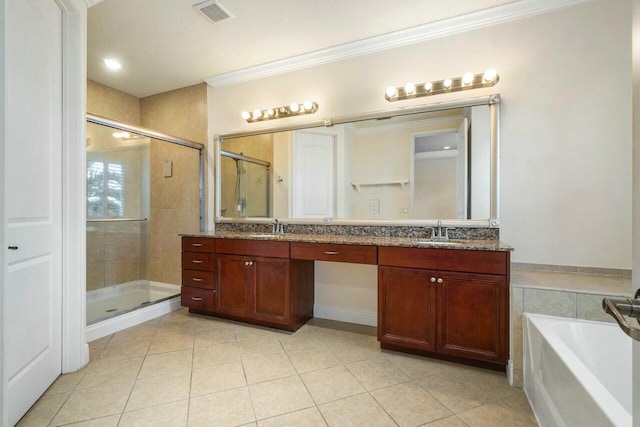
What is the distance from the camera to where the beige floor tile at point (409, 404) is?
1402 mm

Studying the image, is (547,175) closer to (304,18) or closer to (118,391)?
(304,18)

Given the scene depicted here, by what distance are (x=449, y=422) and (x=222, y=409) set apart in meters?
1.11

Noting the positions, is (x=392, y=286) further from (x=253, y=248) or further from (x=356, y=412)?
(x=253, y=248)

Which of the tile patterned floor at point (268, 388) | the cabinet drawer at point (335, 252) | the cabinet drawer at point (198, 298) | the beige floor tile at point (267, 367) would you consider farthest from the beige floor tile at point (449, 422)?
the cabinet drawer at point (198, 298)

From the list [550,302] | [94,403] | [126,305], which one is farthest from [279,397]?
[126,305]

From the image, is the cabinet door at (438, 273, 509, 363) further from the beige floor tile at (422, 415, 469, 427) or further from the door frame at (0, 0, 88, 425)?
the door frame at (0, 0, 88, 425)

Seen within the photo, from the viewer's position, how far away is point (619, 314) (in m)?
0.57

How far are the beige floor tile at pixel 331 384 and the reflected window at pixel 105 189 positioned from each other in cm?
285

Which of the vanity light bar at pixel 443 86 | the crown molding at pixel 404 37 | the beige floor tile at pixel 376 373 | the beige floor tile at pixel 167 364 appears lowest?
the beige floor tile at pixel 376 373

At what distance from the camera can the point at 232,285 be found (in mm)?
2531

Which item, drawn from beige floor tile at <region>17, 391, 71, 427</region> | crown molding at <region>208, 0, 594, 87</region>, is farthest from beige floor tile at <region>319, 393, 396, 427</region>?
crown molding at <region>208, 0, 594, 87</region>

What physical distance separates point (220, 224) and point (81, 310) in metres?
1.52

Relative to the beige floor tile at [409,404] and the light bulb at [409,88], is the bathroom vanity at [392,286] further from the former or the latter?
the light bulb at [409,88]

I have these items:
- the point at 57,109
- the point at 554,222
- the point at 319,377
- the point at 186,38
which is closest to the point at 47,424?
the point at 319,377
